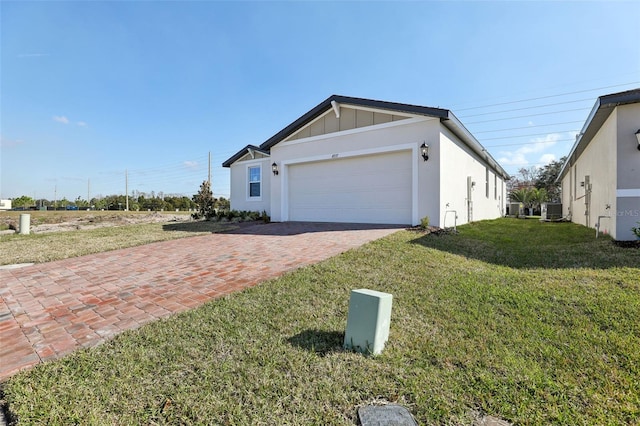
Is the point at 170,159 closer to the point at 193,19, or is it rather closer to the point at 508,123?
the point at 193,19

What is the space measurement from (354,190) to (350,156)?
4.22 feet

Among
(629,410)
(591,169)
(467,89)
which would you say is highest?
(467,89)

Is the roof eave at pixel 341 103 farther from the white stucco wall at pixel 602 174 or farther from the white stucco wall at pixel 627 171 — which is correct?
the white stucco wall at pixel 602 174

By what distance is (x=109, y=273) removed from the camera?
4.66m

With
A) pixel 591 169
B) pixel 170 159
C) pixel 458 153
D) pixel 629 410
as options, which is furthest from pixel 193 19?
pixel 170 159

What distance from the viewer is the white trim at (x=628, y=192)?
6.18 m

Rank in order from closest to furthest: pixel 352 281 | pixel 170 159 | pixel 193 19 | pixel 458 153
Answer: pixel 352 281 < pixel 193 19 < pixel 458 153 < pixel 170 159

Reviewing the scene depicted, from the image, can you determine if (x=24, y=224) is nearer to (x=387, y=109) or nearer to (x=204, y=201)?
(x=204, y=201)

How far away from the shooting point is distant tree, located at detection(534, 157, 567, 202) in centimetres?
3453

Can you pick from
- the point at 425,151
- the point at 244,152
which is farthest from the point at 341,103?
the point at 244,152

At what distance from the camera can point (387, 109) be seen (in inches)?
359

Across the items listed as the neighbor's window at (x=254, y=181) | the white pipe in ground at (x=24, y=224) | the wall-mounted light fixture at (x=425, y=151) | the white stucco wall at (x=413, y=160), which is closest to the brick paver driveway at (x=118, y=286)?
the white stucco wall at (x=413, y=160)

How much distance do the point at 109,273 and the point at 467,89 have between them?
15.6m

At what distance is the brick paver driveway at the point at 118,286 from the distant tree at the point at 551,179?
39880 millimetres
